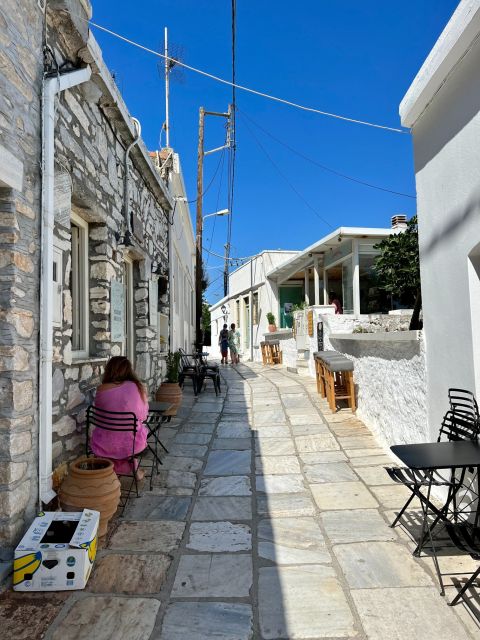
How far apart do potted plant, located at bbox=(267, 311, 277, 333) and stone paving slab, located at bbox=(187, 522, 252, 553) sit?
12.2 metres

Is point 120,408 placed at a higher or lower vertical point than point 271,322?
lower

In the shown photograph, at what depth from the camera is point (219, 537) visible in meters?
2.93

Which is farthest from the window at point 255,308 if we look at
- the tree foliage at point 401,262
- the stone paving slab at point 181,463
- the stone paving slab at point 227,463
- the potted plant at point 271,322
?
the stone paving slab at point 181,463

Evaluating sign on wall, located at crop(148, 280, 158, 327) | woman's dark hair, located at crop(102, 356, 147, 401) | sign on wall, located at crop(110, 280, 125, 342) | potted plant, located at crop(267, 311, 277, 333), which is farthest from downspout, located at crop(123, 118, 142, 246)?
potted plant, located at crop(267, 311, 277, 333)

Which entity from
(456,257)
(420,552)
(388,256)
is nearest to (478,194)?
(456,257)

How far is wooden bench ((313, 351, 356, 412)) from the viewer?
21.1 ft

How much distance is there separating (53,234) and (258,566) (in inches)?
103

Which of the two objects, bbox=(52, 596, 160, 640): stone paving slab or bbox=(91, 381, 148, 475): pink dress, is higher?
bbox=(91, 381, 148, 475): pink dress

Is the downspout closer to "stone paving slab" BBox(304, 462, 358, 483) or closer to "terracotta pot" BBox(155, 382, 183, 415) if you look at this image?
"terracotta pot" BBox(155, 382, 183, 415)

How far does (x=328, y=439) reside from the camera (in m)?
5.29

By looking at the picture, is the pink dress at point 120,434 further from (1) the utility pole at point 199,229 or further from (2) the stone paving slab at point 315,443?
(1) the utility pole at point 199,229

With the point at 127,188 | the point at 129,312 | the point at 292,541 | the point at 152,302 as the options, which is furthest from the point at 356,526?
the point at 152,302

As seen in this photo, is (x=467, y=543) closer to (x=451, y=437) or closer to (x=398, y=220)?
(x=451, y=437)

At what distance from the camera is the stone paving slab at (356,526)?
2.90m
